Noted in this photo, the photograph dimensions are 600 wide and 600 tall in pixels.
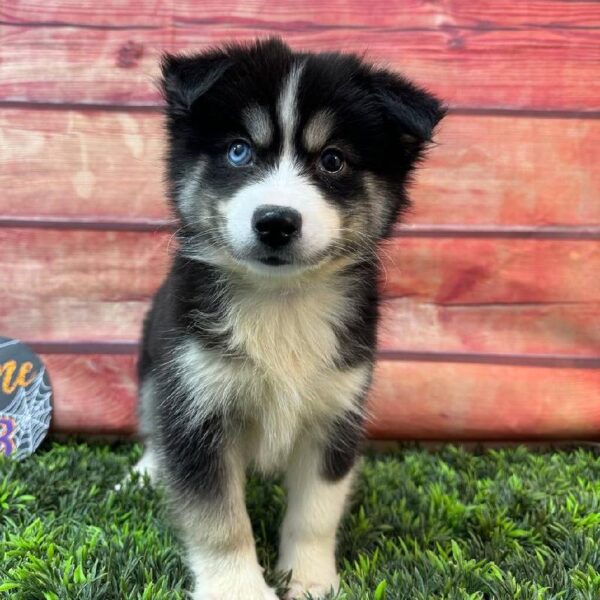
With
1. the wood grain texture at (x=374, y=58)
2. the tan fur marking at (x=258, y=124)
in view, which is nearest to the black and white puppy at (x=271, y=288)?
the tan fur marking at (x=258, y=124)

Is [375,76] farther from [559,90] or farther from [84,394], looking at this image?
[84,394]

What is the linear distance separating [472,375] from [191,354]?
1916 mm

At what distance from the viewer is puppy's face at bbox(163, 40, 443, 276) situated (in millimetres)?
2055

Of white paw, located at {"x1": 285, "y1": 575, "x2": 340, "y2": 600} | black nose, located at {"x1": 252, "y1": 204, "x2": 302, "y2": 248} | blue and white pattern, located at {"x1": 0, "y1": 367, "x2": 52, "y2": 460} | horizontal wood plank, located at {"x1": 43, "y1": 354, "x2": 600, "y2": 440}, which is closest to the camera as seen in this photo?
black nose, located at {"x1": 252, "y1": 204, "x2": 302, "y2": 248}

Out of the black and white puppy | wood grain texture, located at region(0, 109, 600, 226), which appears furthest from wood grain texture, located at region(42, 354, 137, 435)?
the black and white puppy

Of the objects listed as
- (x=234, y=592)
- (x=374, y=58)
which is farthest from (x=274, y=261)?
(x=374, y=58)

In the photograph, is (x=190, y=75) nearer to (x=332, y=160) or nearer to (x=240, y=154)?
(x=240, y=154)

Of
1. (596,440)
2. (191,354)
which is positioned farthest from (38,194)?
(596,440)

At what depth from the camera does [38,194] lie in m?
3.54

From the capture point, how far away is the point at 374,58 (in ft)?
11.5

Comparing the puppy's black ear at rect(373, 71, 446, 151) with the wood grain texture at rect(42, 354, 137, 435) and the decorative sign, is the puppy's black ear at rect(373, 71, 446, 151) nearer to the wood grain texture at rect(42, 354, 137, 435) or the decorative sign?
the wood grain texture at rect(42, 354, 137, 435)

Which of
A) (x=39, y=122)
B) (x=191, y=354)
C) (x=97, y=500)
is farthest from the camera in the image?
(x=39, y=122)

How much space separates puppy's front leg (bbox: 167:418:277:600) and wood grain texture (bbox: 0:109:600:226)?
1.72 metres

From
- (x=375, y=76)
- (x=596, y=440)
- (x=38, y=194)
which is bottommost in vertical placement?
(x=596, y=440)
